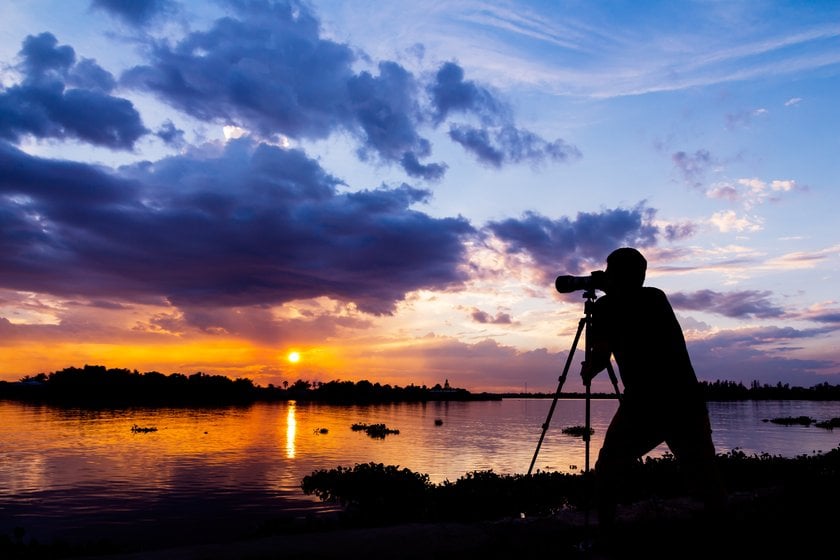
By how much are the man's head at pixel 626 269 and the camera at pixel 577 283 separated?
398mm

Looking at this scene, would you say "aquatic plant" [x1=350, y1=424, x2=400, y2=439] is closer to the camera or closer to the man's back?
the camera

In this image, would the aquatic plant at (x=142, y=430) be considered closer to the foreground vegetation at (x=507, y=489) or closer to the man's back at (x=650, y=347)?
the foreground vegetation at (x=507, y=489)

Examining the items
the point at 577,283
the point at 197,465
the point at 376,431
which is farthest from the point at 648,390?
the point at 376,431

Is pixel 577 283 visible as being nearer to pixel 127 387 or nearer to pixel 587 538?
pixel 587 538

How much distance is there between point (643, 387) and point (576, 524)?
228 cm

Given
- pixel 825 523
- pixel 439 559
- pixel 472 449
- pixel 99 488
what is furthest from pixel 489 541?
pixel 472 449

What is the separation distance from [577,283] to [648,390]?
4.63 ft

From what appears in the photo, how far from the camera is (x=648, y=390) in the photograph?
492 centimetres

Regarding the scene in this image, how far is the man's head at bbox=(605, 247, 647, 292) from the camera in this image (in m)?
5.22

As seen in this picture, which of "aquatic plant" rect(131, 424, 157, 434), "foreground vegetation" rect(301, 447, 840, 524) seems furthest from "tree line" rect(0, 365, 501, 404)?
"foreground vegetation" rect(301, 447, 840, 524)

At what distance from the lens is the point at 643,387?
4945 millimetres

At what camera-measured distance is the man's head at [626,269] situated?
522 centimetres

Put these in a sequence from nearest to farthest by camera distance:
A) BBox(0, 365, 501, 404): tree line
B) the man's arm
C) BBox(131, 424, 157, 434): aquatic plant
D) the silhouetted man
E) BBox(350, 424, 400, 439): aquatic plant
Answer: the silhouetted man, the man's arm, BBox(131, 424, 157, 434): aquatic plant, BBox(350, 424, 400, 439): aquatic plant, BBox(0, 365, 501, 404): tree line

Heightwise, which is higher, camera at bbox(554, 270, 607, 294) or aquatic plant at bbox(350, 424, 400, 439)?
camera at bbox(554, 270, 607, 294)
